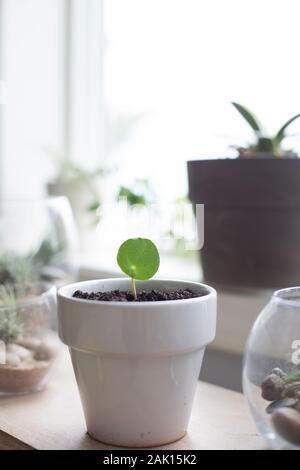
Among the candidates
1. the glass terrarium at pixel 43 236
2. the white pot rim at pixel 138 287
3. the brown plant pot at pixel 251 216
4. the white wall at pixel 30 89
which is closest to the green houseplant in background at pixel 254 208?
the brown plant pot at pixel 251 216

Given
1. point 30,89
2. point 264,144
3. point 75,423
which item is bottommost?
point 75,423

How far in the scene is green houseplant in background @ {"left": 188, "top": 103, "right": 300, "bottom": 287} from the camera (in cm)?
64

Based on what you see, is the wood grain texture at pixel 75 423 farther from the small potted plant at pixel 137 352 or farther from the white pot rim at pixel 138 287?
the white pot rim at pixel 138 287

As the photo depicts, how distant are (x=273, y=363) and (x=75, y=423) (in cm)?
19

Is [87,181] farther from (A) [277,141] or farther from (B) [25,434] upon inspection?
(B) [25,434]

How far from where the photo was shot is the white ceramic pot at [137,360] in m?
0.47

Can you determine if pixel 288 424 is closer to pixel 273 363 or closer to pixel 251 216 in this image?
pixel 273 363

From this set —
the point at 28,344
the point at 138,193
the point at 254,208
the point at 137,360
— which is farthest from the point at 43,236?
the point at 137,360

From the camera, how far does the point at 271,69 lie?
896mm

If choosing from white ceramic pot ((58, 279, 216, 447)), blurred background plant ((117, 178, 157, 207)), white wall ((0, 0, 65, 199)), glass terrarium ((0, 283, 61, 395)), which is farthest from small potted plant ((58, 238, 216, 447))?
white wall ((0, 0, 65, 199))

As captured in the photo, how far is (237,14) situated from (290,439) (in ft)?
2.31

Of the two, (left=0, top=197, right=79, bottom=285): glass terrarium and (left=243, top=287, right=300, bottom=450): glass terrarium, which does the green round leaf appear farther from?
(left=0, top=197, right=79, bottom=285): glass terrarium

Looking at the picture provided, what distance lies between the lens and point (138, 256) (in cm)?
50

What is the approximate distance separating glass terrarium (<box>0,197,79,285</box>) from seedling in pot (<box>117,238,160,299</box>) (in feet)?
1.48
